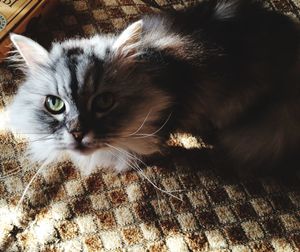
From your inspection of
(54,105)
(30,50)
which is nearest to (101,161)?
(54,105)

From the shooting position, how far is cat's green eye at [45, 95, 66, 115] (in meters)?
0.93

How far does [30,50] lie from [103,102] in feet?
0.75

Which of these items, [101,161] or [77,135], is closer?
[77,135]

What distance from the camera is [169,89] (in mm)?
1032

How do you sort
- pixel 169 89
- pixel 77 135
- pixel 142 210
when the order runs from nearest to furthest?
pixel 77 135, pixel 169 89, pixel 142 210

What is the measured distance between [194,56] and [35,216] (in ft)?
2.13

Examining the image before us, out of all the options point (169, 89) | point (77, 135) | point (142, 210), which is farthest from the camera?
point (142, 210)

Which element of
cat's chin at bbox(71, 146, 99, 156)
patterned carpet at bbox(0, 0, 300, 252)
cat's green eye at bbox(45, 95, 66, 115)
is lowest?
patterned carpet at bbox(0, 0, 300, 252)

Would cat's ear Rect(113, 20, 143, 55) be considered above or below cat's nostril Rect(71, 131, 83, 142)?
above

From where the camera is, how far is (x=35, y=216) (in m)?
1.12

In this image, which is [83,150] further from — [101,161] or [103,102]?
[101,161]

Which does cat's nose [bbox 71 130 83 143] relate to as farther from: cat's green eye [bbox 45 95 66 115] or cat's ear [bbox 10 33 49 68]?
cat's ear [bbox 10 33 49 68]

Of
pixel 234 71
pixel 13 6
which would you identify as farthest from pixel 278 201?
pixel 13 6

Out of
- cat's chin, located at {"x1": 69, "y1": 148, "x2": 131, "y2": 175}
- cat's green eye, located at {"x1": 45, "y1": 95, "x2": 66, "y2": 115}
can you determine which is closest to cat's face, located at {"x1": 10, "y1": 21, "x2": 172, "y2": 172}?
cat's green eye, located at {"x1": 45, "y1": 95, "x2": 66, "y2": 115}
